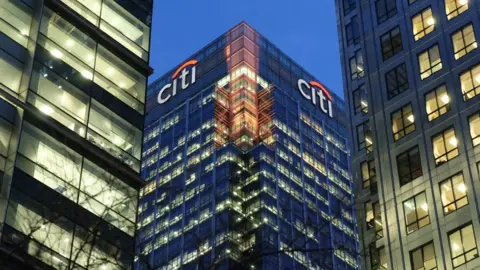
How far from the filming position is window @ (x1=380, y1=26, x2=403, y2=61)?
195ft

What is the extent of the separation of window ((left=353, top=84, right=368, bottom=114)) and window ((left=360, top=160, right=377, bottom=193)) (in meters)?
4.54

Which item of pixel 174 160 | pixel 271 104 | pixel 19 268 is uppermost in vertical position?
pixel 271 104

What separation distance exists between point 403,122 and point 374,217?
599 cm

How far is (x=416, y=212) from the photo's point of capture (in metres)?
51.3

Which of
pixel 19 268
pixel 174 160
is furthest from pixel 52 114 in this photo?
pixel 174 160

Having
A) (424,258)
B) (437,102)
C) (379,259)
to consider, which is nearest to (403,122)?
(437,102)

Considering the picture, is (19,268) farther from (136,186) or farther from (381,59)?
(381,59)

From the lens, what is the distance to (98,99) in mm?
43250

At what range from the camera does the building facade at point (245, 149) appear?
482 feet

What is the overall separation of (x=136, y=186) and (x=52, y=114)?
203 inches

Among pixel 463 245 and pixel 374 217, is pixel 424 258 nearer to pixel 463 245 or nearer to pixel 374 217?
pixel 463 245

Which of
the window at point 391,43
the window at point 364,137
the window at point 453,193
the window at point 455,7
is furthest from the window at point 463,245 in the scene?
the window at point 391,43

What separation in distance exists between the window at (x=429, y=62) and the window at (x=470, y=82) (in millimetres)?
2043

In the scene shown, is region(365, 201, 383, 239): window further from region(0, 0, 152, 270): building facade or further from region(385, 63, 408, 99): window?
region(0, 0, 152, 270): building facade
